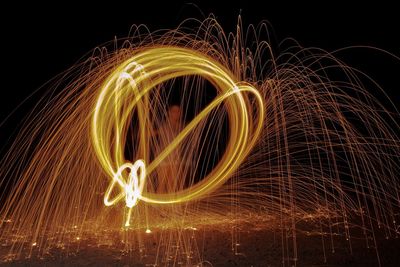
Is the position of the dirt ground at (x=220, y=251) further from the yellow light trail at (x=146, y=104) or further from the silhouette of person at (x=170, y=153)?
the silhouette of person at (x=170, y=153)

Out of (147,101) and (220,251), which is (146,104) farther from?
(220,251)

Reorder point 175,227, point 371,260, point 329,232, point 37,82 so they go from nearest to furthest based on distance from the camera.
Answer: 1. point 371,260
2. point 329,232
3. point 175,227
4. point 37,82

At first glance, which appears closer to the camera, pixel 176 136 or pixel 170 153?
pixel 176 136

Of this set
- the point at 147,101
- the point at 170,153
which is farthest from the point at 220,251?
the point at 170,153

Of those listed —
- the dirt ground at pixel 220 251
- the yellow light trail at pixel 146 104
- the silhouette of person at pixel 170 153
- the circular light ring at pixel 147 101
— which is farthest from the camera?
the silhouette of person at pixel 170 153

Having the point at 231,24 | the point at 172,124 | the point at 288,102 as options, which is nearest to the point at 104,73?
the point at 172,124

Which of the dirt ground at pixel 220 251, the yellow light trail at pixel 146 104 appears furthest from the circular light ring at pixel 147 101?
the dirt ground at pixel 220 251

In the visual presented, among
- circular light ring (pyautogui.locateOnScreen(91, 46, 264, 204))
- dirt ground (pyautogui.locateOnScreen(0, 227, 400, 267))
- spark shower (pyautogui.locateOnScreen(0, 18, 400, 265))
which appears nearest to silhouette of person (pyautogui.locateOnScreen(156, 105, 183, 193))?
spark shower (pyautogui.locateOnScreen(0, 18, 400, 265))

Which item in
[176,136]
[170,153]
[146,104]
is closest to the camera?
[146,104]

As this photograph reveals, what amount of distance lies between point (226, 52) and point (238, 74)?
491 millimetres

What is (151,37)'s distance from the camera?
27.7 feet

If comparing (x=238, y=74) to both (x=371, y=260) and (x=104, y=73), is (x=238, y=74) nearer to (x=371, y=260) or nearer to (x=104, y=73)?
(x=104, y=73)

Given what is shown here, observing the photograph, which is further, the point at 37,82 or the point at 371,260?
the point at 37,82

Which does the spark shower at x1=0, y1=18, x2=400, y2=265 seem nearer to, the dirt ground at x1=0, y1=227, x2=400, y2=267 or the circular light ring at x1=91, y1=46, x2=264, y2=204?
the circular light ring at x1=91, y1=46, x2=264, y2=204
